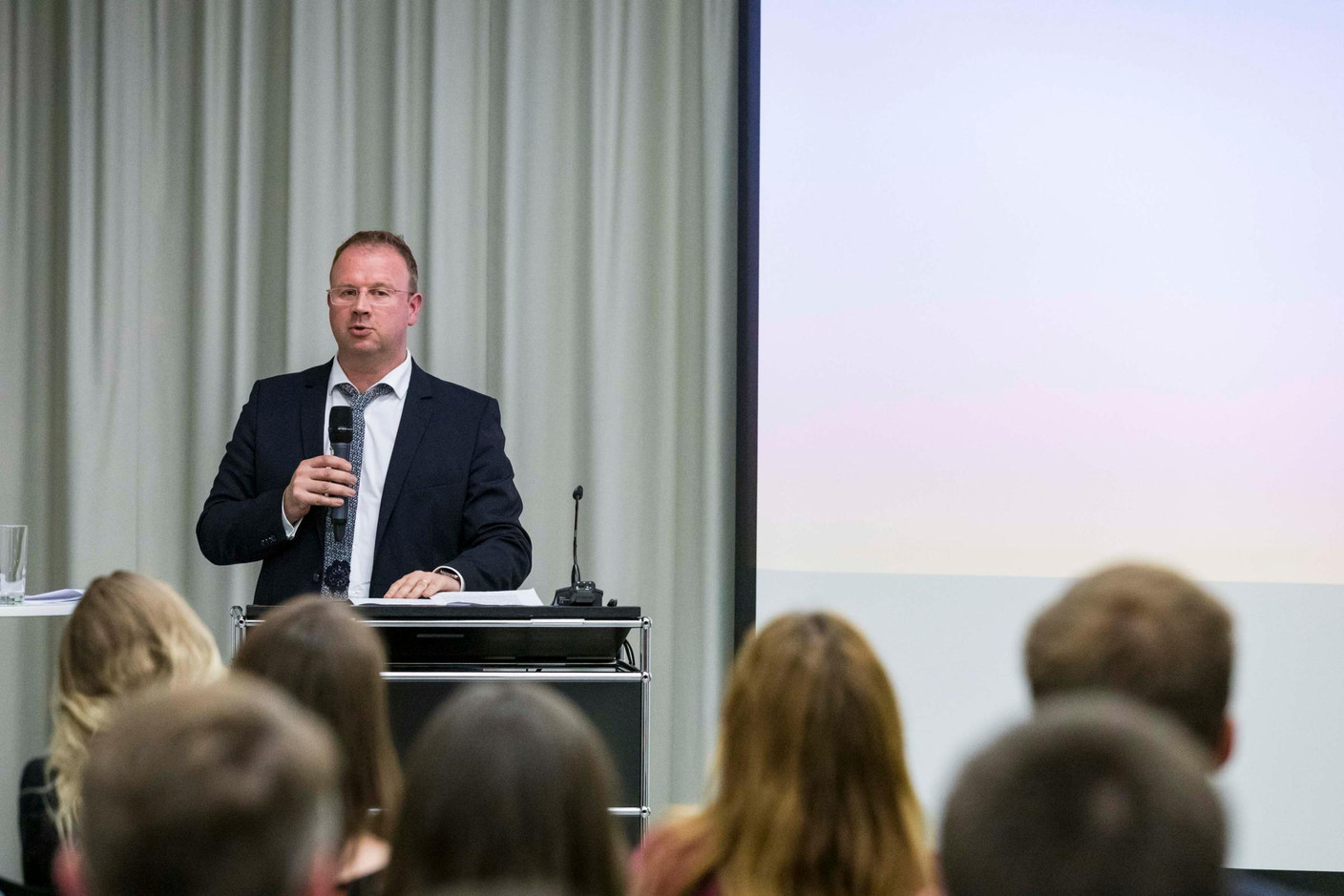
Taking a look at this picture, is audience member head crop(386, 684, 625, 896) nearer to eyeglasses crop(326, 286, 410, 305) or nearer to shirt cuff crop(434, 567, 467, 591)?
shirt cuff crop(434, 567, 467, 591)

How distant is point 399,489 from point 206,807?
2845 mm

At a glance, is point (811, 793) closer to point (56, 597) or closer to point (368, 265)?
point (56, 597)

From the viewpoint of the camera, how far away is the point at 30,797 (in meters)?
1.69

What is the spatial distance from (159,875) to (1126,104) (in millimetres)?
3881

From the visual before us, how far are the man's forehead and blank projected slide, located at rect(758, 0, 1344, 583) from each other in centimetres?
115

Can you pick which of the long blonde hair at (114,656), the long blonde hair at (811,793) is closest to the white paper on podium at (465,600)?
the long blonde hair at (114,656)

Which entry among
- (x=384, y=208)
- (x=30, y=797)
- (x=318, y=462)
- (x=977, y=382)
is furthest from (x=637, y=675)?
(x=384, y=208)

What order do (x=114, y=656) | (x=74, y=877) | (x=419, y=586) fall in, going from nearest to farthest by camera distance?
(x=74, y=877) < (x=114, y=656) < (x=419, y=586)

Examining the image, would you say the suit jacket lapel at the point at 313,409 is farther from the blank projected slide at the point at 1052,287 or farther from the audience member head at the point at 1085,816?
the audience member head at the point at 1085,816

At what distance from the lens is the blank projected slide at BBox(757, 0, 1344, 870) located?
155 inches

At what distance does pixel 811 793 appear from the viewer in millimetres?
1335

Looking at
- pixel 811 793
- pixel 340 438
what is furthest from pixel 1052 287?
pixel 811 793

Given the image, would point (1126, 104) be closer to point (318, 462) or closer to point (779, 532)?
point (779, 532)

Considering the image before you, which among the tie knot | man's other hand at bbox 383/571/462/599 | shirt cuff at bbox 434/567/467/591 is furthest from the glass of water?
the tie knot
